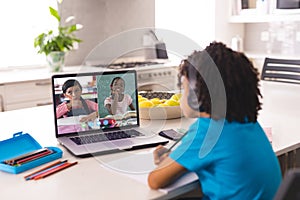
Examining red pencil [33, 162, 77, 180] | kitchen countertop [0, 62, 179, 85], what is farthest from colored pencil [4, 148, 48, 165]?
kitchen countertop [0, 62, 179, 85]

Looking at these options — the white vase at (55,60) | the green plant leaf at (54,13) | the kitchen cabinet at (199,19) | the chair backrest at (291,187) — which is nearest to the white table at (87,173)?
the chair backrest at (291,187)

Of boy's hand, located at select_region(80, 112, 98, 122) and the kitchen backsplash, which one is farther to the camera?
the kitchen backsplash

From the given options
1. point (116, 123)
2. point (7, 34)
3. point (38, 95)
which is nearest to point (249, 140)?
point (116, 123)

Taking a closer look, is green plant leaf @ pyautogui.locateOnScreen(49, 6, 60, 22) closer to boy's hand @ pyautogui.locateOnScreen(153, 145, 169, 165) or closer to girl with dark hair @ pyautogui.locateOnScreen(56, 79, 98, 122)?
girl with dark hair @ pyautogui.locateOnScreen(56, 79, 98, 122)

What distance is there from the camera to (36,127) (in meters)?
1.75

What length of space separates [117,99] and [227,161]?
1.91 ft

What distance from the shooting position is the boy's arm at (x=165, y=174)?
1075 millimetres

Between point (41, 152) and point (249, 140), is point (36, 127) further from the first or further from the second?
point (249, 140)

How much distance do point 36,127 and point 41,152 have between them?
44 cm

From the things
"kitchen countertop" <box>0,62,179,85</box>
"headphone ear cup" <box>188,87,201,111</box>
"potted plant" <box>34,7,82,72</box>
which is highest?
"potted plant" <box>34,7,82,72</box>

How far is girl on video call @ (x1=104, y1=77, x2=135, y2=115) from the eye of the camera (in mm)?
1525

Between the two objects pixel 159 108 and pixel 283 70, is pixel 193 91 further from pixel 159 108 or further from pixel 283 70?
pixel 283 70

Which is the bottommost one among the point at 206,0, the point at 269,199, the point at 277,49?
the point at 269,199

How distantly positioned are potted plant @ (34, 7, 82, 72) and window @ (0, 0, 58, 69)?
221 mm
